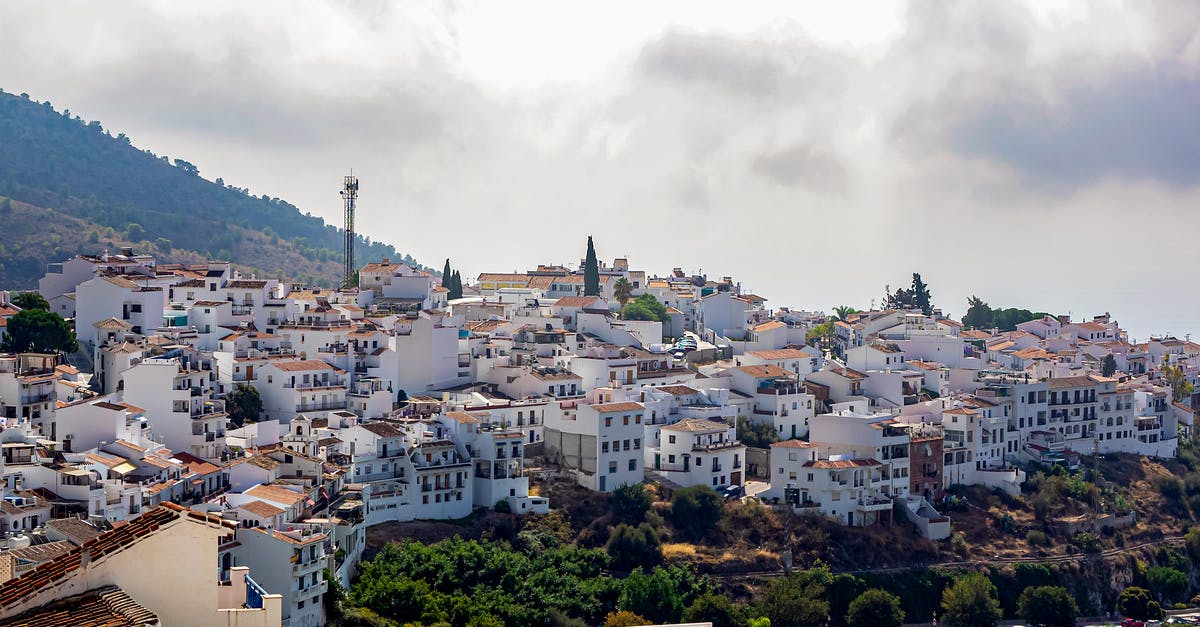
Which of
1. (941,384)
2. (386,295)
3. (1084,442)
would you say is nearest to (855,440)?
(941,384)

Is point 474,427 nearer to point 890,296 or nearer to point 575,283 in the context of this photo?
point 575,283

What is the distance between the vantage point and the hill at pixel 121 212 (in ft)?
385

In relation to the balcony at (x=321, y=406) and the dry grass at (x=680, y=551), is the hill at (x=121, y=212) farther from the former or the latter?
the dry grass at (x=680, y=551)

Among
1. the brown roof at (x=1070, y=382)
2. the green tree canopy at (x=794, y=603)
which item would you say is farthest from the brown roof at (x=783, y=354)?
the green tree canopy at (x=794, y=603)

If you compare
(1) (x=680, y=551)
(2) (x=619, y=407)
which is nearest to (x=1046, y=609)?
(1) (x=680, y=551)

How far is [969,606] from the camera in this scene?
42.5m

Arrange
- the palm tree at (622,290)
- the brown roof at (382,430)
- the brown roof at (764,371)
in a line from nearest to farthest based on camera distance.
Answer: the brown roof at (382,430)
the brown roof at (764,371)
the palm tree at (622,290)

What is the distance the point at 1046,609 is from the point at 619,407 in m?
14.8

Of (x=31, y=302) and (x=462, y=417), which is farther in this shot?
(x=31, y=302)

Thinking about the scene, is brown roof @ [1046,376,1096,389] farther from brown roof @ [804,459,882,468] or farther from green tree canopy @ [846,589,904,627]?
green tree canopy @ [846,589,904,627]

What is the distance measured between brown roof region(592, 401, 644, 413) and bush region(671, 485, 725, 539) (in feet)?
9.38

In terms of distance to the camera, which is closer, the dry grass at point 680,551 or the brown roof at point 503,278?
the dry grass at point 680,551

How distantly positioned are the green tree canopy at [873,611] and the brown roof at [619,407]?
28.2 ft

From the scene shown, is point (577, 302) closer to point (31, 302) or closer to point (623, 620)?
point (31, 302)
